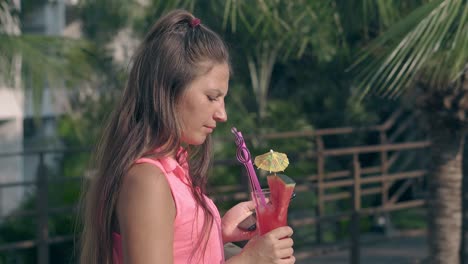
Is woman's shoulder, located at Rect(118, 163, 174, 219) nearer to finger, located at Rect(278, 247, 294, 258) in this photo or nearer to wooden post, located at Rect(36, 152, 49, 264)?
finger, located at Rect(278, 247, 294, 258)

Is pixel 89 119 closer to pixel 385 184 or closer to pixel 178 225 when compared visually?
pixel 385 184

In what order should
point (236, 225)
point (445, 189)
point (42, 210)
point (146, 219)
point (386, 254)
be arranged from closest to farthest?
point (146, 219)
point (236, 225)
point (445, 189)
point (42, 210)
point (386, 254)

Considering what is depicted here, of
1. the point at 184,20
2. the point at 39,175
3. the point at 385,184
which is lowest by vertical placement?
the point at 385,184

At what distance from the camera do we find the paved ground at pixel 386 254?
7359 millimetres

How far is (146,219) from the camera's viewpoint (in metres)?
1.80

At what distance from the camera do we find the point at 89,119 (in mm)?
11828

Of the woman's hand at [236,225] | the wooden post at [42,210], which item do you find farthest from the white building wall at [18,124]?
the woman's hand at [236,225]

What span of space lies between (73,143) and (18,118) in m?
4.29

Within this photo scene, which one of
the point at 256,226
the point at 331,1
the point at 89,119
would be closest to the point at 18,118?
the point at 89,119

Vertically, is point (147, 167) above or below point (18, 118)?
above

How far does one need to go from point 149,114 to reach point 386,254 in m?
5.99

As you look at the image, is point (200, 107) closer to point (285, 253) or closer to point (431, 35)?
point (285, 253)

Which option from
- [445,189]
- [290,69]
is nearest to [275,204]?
[445,189]

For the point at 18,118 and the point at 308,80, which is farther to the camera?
the point at 18,118
